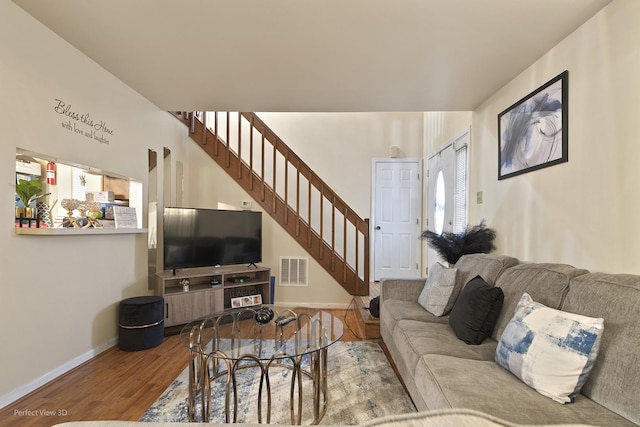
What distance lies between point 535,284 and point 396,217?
341cm

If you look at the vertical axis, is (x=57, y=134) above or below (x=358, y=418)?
above

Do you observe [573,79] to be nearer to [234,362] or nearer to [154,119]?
[234,362]

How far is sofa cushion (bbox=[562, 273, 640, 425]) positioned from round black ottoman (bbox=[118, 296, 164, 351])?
3127mm

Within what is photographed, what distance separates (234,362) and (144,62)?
7.87 feet

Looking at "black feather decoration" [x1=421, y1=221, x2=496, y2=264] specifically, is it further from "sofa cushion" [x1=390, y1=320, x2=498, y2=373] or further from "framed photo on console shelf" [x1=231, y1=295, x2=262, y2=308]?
"framed photo on console shelf" [x1=231, y1=295, x2=262, y2=308]

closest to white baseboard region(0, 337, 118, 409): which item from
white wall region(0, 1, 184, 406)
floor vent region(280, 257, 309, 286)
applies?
white wall region(0, 1, 184, 406)

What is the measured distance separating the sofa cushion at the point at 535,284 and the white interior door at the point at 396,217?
9.89 ft

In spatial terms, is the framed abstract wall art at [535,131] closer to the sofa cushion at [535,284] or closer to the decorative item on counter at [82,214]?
the sofa cushion at [535,284]

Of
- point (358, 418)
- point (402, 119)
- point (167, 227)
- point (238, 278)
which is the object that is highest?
point (402, 119)

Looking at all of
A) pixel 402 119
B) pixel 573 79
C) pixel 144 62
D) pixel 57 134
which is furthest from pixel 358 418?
pixel 402 119

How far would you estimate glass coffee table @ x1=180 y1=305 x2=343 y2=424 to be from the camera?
1.75 metres

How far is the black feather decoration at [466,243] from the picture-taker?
3.05m

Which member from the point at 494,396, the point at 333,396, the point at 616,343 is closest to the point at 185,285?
the point at 333,396

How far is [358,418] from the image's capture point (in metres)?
1.87
